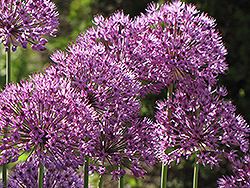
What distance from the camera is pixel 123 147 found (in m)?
1.70

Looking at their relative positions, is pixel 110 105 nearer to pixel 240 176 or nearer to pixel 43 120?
pixel 43 120

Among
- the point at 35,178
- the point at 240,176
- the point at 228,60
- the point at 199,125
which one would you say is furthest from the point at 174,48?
the point at 228,60

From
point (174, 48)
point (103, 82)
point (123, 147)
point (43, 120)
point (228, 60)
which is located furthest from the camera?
point (228, 60)

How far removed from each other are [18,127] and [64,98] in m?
0.19

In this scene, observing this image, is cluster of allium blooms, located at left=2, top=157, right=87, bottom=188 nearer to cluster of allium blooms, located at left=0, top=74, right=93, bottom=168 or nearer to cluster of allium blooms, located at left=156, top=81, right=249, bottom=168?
cluster of allium blooms, located at left=0, top=74, right=93, bottom=168

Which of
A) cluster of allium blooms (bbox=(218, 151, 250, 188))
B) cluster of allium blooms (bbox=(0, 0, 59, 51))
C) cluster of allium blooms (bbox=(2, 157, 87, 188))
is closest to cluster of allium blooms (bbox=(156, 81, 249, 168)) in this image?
cluster of allium blooms (bbox=(218, 151, 250, 188))

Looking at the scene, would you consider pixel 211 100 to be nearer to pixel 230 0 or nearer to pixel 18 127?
pixel 18 127

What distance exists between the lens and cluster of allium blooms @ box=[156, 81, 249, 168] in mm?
1756

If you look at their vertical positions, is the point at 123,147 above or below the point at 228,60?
below

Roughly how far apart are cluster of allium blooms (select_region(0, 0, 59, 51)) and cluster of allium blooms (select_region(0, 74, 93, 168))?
284 millimetres

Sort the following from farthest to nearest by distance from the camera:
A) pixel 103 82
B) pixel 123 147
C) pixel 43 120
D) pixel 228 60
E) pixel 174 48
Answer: pixel 228 60 < pixel 174 48 < pixel 123 147 < pixel 103 82 < pixel 43 120

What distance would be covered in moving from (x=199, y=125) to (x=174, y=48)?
0.36 m

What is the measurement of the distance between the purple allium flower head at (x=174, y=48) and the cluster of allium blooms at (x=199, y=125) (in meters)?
0.10

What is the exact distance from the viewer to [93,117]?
153 centimetres
